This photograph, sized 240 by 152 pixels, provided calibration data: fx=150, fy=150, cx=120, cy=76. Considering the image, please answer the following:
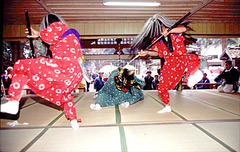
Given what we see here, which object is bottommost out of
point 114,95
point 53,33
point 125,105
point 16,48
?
point 125,105

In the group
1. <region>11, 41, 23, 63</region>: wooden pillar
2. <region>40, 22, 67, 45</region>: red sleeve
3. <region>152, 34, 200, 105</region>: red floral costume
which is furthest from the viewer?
<region>11, 41, 23, 63</region>: wooden pillar

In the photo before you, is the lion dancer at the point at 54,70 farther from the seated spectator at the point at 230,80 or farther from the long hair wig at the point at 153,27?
the seated spectator at the point at 230,80

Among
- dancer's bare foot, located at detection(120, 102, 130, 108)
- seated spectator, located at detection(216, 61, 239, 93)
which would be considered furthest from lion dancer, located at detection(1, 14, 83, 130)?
seated spectator, located at detection(216, 61, 239, 93)

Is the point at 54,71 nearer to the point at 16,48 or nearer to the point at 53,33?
the point at 53,33

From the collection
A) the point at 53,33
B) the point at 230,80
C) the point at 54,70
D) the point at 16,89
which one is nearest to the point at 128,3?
the point at 53,33

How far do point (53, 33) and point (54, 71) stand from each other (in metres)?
0.41

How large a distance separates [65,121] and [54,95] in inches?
22.7

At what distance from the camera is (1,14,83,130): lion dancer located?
137 cm

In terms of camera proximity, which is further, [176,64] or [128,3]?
[128,3]

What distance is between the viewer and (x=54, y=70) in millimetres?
1477

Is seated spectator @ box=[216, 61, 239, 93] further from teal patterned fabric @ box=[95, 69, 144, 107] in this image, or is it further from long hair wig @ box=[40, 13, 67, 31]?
long hair wig @ box=[40, 13, 67, 31]

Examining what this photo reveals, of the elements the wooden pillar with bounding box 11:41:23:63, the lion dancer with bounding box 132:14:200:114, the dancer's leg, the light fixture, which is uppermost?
the light fixture

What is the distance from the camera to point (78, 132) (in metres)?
1.60

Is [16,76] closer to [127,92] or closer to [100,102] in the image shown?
[100,102]
